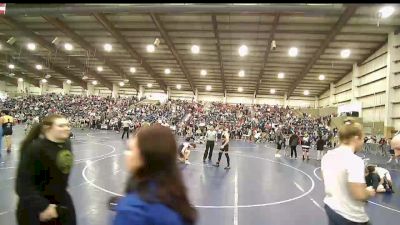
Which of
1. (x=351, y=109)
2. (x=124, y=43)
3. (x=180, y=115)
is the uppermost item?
(x=124, y=43)

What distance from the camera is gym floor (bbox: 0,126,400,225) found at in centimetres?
669

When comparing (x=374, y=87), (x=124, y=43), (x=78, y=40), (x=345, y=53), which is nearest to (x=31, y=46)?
(x=78, y=40)

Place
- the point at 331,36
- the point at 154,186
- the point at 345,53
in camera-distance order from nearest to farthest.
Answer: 1. the point at 154,186
2. the point at 331,36
3. the point at 345,53

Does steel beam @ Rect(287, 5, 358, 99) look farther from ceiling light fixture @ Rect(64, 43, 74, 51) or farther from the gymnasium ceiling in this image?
ceiling light fixture @ Rect(64, 43, 74, 51)

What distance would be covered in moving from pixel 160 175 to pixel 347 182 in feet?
7.02

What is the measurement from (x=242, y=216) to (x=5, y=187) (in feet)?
19.9

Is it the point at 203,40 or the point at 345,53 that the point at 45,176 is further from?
the point at 345,53

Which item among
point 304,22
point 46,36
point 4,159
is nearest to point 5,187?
point 4,159

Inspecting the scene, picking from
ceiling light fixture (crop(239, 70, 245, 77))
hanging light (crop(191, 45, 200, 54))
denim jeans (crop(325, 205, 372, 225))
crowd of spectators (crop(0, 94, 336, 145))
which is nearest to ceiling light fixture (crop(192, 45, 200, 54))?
hanging light (crop(191, 45, 200, 54))

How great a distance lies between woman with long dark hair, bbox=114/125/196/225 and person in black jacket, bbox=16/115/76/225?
202cm

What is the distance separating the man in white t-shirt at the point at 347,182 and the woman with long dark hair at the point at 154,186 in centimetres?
196

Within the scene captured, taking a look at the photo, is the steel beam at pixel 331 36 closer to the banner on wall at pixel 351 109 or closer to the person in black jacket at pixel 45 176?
the banner on wall at pixel 351 109

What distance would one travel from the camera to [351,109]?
33500 millimetres

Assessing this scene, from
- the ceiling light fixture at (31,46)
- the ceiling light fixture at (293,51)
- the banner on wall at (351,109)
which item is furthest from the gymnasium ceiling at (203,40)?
the banner on wall at (351,109)
